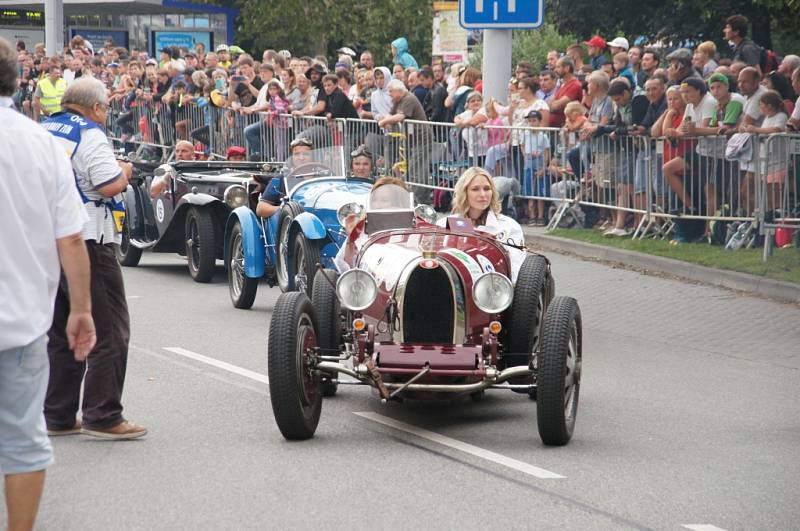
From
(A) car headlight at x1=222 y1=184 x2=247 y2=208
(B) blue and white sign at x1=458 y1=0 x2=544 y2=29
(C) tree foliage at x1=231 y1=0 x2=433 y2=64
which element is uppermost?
(C) tree foliage at x1=231 y1=0 x2=433 y2=64

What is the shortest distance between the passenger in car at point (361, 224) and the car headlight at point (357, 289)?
90 centimetres

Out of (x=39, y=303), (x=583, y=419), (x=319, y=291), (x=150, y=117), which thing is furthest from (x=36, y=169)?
(x=150, y=117)

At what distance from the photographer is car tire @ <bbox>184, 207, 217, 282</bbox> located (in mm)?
13523

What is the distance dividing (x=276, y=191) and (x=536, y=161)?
195 inches

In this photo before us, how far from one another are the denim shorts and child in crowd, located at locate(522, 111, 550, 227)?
39.5 ft

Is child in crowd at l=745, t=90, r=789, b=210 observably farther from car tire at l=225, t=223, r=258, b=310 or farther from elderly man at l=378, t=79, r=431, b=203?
elderly man at l=378, t=79, r=431, b=203

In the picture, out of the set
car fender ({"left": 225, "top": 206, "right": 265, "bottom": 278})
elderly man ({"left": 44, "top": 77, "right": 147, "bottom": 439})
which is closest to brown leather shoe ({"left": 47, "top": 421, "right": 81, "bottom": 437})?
elderly man ({"left": 44, "top": 77, "right": 147, "bottom": 439})

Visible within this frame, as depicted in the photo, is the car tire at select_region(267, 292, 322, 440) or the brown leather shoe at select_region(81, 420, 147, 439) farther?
the brown leather shoe at select_region(81, 420, 147, 439)

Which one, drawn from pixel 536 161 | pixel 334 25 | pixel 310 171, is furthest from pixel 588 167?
pixel 334 25

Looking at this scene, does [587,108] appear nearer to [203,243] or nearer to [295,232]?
[203,243]

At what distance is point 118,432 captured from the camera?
24.1 feet

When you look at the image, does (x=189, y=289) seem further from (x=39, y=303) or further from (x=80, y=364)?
(x=39, y=303)

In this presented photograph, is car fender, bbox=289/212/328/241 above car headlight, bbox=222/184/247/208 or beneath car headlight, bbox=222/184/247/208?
beneath

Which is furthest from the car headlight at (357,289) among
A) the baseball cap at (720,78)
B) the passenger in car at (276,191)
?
the baseball cap at (720,78)
